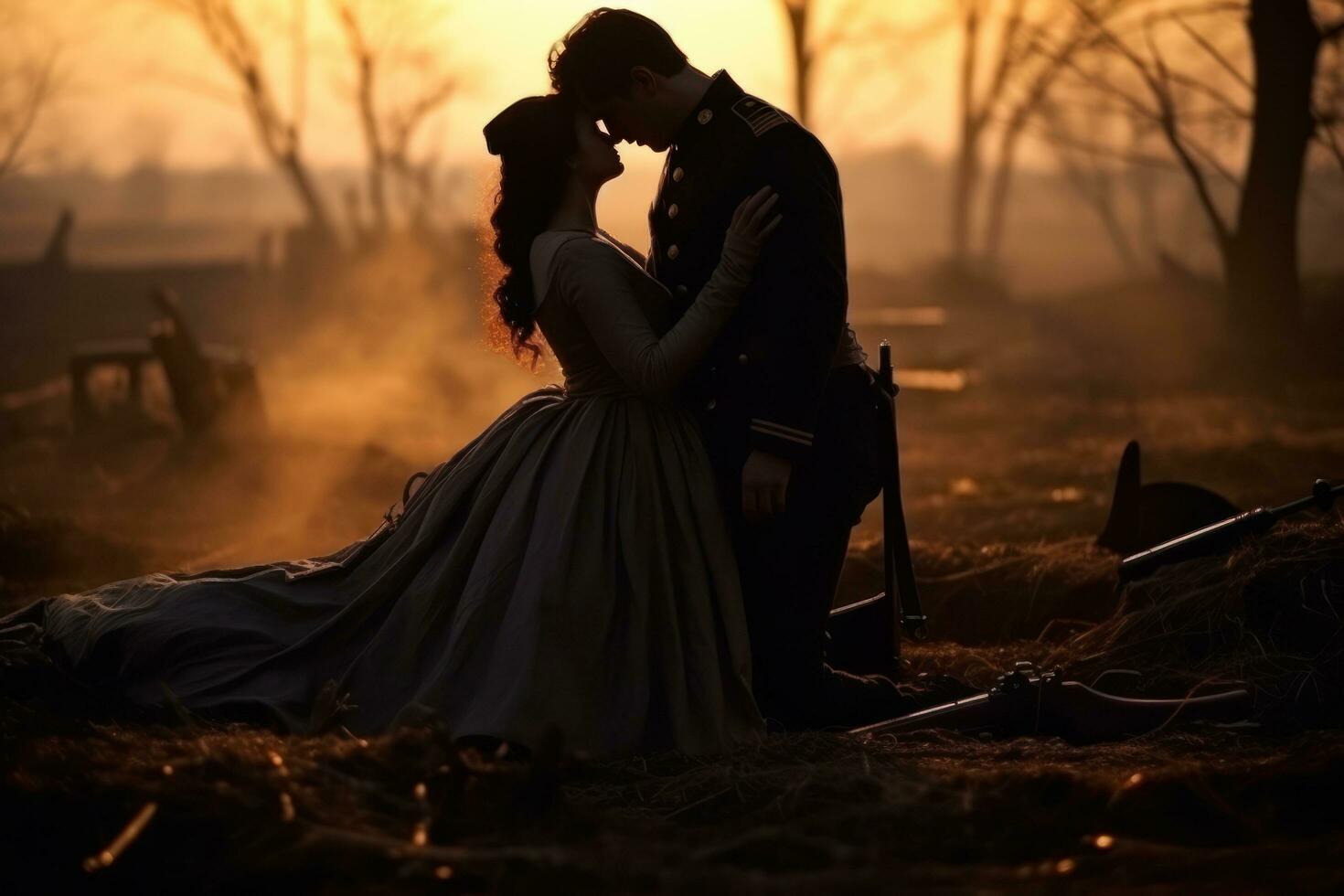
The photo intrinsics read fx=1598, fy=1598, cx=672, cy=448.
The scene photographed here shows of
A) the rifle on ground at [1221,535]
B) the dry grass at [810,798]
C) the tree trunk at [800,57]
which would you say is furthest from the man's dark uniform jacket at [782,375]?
the tree trunk at [800,57]

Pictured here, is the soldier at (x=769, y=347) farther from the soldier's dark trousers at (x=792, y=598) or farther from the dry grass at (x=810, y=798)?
the dry grass at (x=810, y=798)

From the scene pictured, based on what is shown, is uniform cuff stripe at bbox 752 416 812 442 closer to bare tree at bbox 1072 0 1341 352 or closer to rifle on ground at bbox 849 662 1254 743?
rifle on ground at bbox 849 662 1254 743

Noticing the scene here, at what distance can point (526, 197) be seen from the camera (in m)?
3.96

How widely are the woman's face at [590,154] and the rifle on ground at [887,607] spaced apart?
89cm

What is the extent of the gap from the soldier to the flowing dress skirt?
0.17m

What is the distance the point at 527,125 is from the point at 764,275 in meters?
0.70

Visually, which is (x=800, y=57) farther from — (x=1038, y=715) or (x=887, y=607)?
(x=1038, y=715)

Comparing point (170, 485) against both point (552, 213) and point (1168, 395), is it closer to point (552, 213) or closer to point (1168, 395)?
point (552, 213)

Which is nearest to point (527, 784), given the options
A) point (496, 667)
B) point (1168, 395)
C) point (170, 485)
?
point (496, 667)

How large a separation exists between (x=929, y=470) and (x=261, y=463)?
4498 millimetres

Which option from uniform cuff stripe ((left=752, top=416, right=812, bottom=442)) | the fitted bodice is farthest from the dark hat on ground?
uniform cuff stripe ((left=752, top=416, right=812, bottom=442))

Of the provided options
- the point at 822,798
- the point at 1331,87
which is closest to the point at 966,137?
the point at 1331,87

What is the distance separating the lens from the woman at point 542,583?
Result: 368 cm

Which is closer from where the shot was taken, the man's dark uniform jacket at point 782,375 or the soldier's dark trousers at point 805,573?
the man's dark uniform jacket at point 782,375
